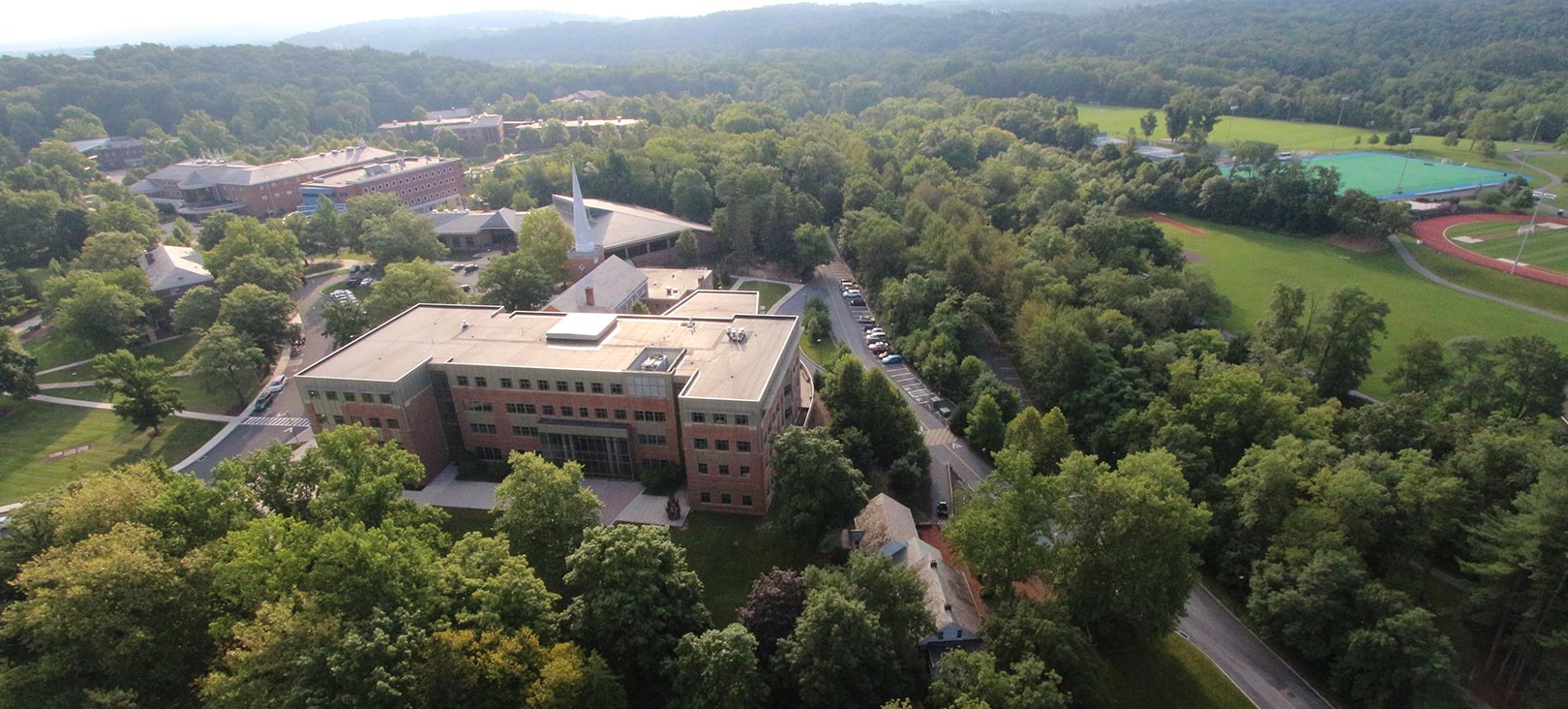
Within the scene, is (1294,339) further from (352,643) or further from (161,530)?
(161,530)

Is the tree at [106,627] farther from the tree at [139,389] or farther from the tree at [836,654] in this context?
the tree at [139,389]

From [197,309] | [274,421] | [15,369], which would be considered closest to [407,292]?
[274,421]

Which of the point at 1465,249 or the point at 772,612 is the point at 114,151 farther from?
the point at 1465,249

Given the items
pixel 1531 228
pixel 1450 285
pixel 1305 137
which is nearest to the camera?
pixel 1450 285

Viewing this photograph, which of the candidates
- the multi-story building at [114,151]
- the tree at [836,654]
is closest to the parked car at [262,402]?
the tree at [836,654]

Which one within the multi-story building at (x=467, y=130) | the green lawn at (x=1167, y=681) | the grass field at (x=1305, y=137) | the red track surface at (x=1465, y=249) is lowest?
the green lawn at (x=1167, y=681)
